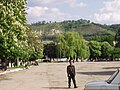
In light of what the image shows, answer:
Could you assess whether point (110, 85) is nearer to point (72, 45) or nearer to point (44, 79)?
point (44, 79)

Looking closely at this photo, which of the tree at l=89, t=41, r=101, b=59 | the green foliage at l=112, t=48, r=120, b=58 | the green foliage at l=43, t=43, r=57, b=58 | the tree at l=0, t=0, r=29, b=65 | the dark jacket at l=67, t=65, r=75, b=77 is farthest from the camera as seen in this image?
the tree at l=89, t=41, r=101, b=59

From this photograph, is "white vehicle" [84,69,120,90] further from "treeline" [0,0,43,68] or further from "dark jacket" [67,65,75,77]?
"treeline" [0,0,43,68]

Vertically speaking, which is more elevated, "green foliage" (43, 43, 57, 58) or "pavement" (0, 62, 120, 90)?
"pavement" (0, 62, 120, 90)

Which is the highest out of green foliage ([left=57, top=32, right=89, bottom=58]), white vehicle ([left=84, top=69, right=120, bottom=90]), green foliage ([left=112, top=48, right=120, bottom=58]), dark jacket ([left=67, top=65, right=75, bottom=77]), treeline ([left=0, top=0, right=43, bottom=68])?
treeline ([left=0, top=0, right=43, bottom=68])

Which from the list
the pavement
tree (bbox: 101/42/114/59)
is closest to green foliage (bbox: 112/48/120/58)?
tree (bbox: 101/42/114/59)

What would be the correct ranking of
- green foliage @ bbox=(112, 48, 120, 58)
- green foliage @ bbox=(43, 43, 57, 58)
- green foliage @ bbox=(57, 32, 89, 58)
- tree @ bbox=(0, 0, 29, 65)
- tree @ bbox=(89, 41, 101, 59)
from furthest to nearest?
tree @ bbox=(89, 41, 101, 59) < green foliage @ bbox=(43, 43, 57, 58) < green foliage @ bbox=(112, 48, 120, 58) < green foliage @ bbox=(57, 32, 89, 58) < tree @ bbox=(0, 0, 29, 65)

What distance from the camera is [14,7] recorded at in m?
47.6

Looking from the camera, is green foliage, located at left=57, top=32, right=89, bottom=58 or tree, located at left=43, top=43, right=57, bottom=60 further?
tree, located at left=43, top=43, right=57, bottom=60

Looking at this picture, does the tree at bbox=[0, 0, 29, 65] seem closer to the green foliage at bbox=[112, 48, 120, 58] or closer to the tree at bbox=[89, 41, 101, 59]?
the green foliage at bbox=[112, 48, 120, 58]

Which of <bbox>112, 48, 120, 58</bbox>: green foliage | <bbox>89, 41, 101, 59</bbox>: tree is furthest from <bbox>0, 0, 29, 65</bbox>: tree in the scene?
<bbox>89, 41, 101, 59</bbox>: tree

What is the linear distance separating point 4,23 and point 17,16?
446cm

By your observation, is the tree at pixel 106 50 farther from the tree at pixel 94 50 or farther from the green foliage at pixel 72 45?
the green foliage at pixel 72 45

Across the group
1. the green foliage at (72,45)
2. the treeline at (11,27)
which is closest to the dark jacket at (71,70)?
the treeline at (11,27)

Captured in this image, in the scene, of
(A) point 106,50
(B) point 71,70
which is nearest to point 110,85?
(B) point 71,70
